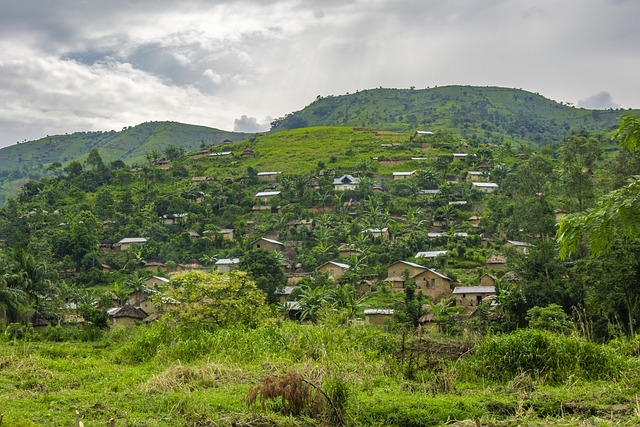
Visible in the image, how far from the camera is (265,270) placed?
4450 cm

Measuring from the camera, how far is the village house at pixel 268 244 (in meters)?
63.7

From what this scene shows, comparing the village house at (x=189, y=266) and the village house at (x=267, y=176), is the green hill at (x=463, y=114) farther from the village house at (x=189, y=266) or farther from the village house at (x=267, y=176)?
the village house at (x=189, y=266)

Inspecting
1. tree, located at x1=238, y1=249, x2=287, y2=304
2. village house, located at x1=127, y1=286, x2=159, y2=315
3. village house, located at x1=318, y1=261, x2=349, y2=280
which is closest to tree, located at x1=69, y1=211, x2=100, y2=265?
village house, located at x1=127, y1=286, x2=159, y2=315

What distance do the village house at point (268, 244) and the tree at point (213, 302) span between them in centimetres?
3786

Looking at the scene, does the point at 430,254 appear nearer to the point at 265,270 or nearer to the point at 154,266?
the point at 265,270

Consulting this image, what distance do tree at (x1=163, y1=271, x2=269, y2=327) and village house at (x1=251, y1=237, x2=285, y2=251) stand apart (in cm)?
3786

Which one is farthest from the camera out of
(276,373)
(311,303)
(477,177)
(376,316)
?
(477,177)

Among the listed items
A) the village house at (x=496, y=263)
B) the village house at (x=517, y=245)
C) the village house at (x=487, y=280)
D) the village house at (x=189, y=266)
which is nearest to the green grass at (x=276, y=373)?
the village house at (x=487, y=280)

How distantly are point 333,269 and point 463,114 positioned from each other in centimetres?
11768

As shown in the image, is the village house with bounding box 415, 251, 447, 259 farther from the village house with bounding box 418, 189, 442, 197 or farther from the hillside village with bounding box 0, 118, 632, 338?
the village house with bounding box 418, 189, 442, 197

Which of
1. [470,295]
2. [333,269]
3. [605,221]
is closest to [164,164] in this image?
[333,269]

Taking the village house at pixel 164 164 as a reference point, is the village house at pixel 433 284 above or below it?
below

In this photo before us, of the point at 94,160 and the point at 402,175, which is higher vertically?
the point at 94,160

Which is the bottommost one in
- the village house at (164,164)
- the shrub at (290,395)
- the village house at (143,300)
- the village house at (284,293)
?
the village house at (143,300)
